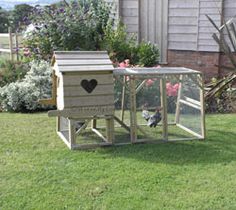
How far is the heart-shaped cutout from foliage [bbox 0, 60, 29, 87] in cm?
411

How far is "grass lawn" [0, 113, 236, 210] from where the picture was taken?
3.89m

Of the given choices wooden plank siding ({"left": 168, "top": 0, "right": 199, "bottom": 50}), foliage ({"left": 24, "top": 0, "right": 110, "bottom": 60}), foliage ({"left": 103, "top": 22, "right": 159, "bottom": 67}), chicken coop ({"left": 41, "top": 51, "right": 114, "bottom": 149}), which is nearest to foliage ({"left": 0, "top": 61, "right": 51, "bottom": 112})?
foliage ({"left": 24, "top": 0, "right": 110, "bottom": 60})

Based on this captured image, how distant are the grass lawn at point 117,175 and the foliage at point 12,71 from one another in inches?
129

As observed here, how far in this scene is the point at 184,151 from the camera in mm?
5266

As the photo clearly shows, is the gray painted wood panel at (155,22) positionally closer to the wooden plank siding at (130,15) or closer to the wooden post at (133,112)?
the wooden plank siding at (130,15)

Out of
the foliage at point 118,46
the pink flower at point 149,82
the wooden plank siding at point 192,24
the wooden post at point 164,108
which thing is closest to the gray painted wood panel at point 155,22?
the wooden plank siding at point 192,24

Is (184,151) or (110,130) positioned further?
(110,130)

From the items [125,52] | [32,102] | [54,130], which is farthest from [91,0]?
[54,130]

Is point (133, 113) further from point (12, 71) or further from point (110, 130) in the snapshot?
point (12, 71)

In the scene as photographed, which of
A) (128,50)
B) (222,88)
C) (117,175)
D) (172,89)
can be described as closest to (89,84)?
(117,175)

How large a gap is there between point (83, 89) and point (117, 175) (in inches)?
47.9

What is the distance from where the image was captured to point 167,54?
1016cm

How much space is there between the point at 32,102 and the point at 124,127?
2.62 m

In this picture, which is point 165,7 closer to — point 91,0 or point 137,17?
point 137,17
